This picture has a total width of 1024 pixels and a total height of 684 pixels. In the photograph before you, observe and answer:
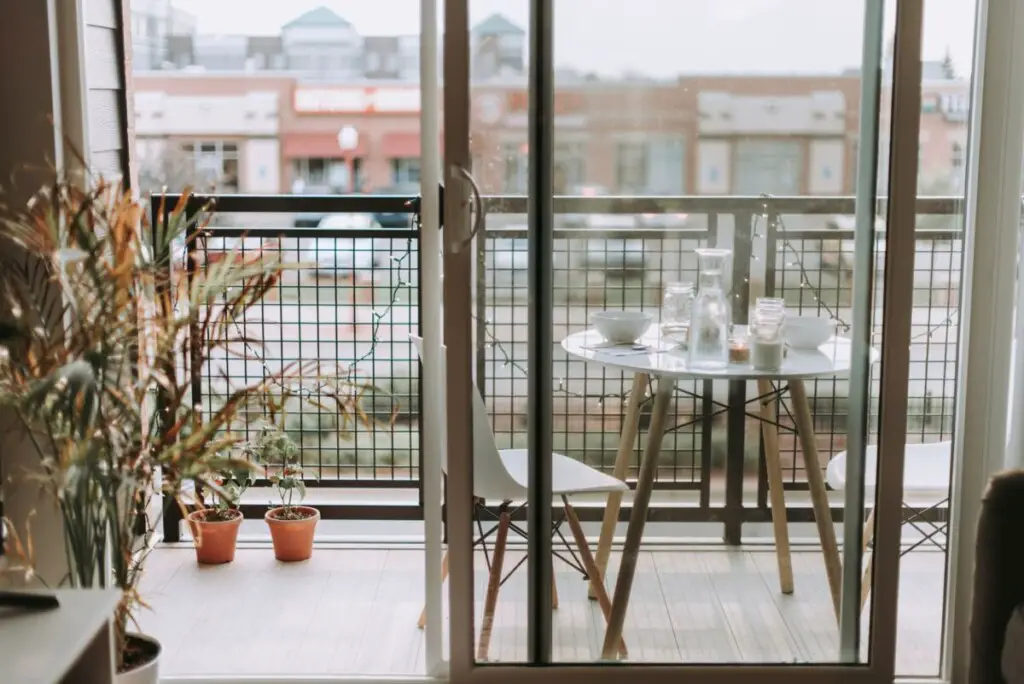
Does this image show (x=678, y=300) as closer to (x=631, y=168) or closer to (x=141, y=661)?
(x=631, y=168)

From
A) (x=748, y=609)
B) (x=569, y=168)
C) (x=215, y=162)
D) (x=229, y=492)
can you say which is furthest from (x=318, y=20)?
(x=748, y=609)

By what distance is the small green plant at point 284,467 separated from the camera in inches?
143

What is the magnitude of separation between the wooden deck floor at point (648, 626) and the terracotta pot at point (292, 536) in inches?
17.7

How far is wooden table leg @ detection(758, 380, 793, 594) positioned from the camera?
2525 millimetres

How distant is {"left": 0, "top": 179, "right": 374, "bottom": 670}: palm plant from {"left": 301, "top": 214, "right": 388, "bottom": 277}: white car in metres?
1.50

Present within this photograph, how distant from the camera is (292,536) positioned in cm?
367

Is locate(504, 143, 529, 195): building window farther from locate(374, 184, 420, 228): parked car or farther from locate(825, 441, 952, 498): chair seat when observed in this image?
locate(374, 184, 420, 228): parked car

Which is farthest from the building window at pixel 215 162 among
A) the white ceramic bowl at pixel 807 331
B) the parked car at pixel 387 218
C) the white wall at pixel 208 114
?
the white ceramic bowl at pixel 807 331

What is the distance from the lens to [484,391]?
251 cm

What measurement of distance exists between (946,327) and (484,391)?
1041 mm

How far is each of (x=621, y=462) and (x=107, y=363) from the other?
1.11m

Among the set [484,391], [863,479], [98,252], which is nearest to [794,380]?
[863,479]

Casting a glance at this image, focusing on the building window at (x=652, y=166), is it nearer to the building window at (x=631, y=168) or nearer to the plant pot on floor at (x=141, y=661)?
the building window at (x=631, y=168)

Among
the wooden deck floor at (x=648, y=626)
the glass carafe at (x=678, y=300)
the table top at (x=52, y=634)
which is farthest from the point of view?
the wooden deck floor at (x=648, y=626)
